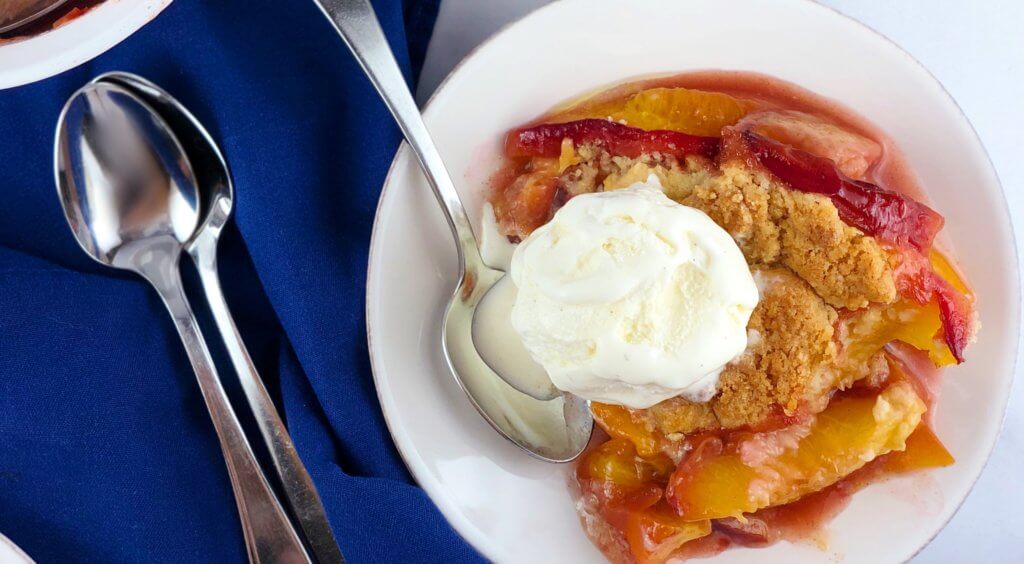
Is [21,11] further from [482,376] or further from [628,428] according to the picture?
[628,428]

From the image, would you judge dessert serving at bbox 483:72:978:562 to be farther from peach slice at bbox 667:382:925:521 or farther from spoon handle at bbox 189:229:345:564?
spoon handle at bbox 189:229:345:564

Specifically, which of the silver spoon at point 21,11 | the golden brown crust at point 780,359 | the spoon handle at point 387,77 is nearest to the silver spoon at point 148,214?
the silver spoon at point 21,11

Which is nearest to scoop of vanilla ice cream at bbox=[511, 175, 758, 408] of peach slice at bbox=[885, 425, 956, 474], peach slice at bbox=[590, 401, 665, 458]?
peach slice at bbox=[590, 401, 665, 458]

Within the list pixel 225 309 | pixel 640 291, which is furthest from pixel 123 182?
pixel 640 291

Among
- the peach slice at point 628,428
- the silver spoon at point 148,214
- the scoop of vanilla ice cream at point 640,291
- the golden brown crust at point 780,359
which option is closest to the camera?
the scoop of vanilla ice cream at point 640,291

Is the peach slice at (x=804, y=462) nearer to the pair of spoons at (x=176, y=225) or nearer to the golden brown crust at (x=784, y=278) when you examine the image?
the golden brown crust at (x=784, y=278)
